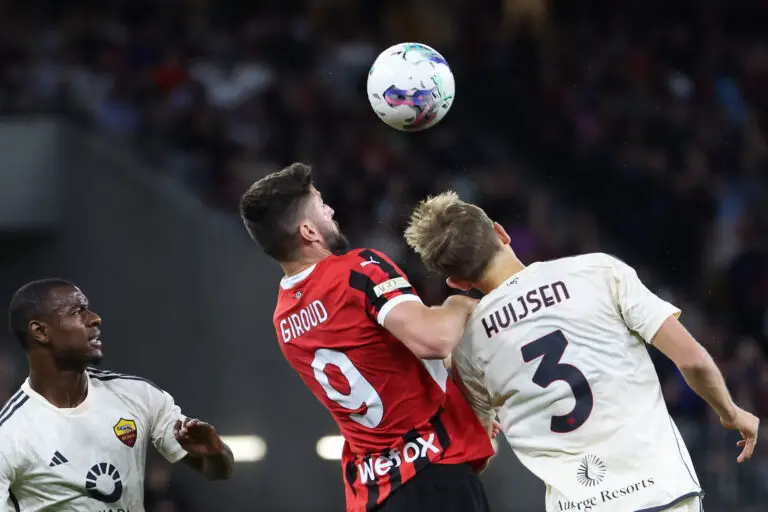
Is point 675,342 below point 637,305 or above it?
below

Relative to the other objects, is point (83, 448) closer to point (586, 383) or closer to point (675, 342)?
point (586, 383)

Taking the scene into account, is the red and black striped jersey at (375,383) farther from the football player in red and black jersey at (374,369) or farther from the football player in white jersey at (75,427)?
the football player in white jersey at (75,427)

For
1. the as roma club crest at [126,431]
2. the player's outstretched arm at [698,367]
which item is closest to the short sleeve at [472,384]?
the player's outstretched arm at [698,367]

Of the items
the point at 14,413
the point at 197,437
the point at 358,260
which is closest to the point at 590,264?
the point at 358,260

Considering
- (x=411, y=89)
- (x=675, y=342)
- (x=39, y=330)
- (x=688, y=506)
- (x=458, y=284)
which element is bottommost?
(x=688, y=506)

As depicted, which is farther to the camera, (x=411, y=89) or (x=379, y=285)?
(x=411, y=89)

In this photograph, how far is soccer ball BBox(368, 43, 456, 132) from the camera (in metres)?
5.66

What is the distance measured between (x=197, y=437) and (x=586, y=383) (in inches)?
67.5

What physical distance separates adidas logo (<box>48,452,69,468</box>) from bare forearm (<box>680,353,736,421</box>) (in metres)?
2.60

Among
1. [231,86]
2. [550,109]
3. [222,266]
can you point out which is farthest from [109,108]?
[550,109]

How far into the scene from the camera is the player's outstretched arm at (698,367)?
442cm

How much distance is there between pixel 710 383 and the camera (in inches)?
175

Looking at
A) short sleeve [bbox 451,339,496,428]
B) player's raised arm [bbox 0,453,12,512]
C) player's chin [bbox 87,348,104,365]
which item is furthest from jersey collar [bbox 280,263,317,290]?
player's raised arm [bbox 0,453,12,512]

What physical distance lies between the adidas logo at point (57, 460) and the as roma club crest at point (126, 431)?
0.26 metres
